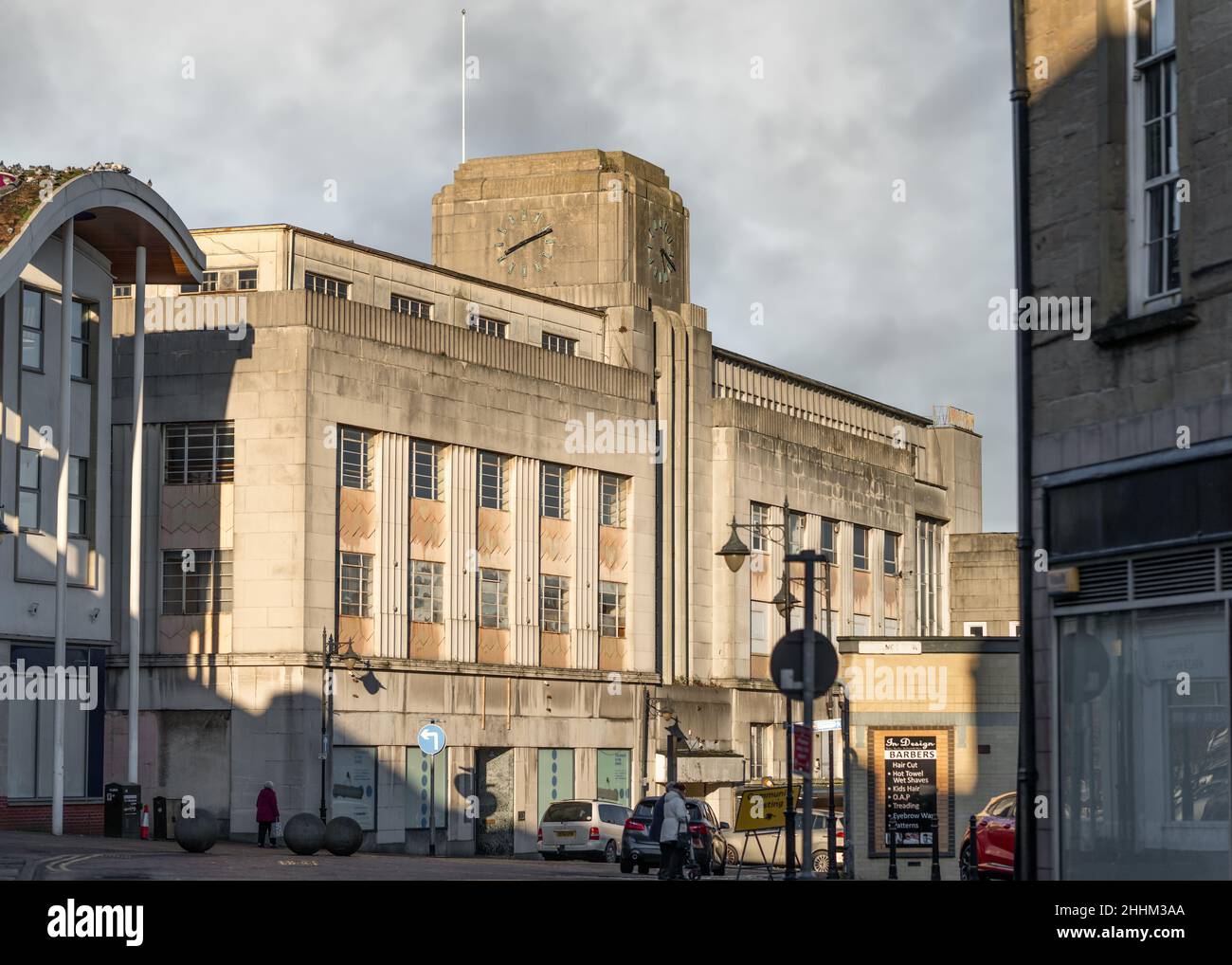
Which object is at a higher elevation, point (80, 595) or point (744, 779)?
point (80, 595)

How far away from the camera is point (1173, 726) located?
18594mm

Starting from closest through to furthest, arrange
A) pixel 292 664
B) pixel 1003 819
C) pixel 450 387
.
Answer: pixel 1003 819, pixel 292 664, pixel 450 387

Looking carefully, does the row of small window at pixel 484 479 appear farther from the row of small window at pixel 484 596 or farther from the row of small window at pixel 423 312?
the row of small window at pixel 423 312

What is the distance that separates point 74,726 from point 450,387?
53.3 feet

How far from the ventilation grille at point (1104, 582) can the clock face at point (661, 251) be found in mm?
52213

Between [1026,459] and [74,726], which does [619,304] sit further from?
[1026,459]

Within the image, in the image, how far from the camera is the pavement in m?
28.7

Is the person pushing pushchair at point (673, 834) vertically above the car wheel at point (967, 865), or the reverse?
the person pushing pushchair at point (673, 834)

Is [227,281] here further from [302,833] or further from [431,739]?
[302,833]

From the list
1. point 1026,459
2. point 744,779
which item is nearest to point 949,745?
point 1026,459

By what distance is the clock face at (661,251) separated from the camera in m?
71.7

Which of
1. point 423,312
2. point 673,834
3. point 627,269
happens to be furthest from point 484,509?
point 673,834

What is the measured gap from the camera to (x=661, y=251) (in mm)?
72375

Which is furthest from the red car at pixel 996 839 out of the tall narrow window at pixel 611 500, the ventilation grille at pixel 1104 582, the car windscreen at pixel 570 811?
the tall narrow window at pixel 611 500
